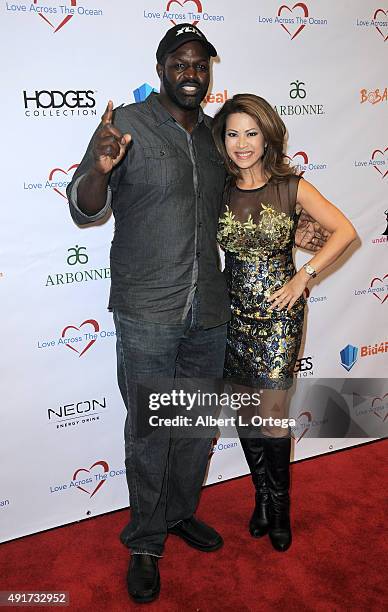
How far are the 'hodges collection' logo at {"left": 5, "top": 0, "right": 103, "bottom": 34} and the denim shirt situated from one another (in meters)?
0.47

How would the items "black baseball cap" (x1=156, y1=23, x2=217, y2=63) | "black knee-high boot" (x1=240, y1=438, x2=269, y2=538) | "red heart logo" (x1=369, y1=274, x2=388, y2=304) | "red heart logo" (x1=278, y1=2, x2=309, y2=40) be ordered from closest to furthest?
"black baseball cap" (x1=156, y1=23, x2=217, y2=63), "black knee-high boot" (x1=240, y1=438, x2=269, y2=538), "red heart logo" (x1=278, y1=2, x2=309, y2=40), "red heart logo" (x1=369, y1=274, x2=388, y2=304)

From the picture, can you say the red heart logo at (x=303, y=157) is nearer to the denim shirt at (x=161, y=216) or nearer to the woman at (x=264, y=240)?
the woman at (x=264, y=240)

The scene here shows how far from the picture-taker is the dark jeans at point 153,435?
196 cm

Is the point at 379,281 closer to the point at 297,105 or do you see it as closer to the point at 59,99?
the point at 297,105

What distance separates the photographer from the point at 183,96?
6.09 ft

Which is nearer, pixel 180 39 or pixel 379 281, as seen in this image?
pixel 180 39

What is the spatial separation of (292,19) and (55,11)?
1.00 metres

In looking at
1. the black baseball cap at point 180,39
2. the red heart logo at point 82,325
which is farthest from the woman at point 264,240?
the red heart logo at point 82,325

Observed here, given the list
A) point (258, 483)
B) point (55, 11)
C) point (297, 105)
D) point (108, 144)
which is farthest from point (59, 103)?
point (258, 483)

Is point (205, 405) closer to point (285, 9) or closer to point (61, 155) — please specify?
point (61, 155)

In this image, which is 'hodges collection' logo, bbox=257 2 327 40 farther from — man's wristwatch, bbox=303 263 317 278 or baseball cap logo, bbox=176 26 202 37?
man's wristwatch, bbox=303 263 317 278

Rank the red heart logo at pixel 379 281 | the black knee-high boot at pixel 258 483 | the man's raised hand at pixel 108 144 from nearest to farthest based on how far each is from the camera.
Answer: the man's raised hand at pixel 108 144 < the black knee-high boot at pixel 258 483 < the red heart logo at pixel 379 281

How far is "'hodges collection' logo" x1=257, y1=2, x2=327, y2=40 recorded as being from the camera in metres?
2.43

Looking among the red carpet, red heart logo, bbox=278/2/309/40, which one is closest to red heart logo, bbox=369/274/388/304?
the red carpet
